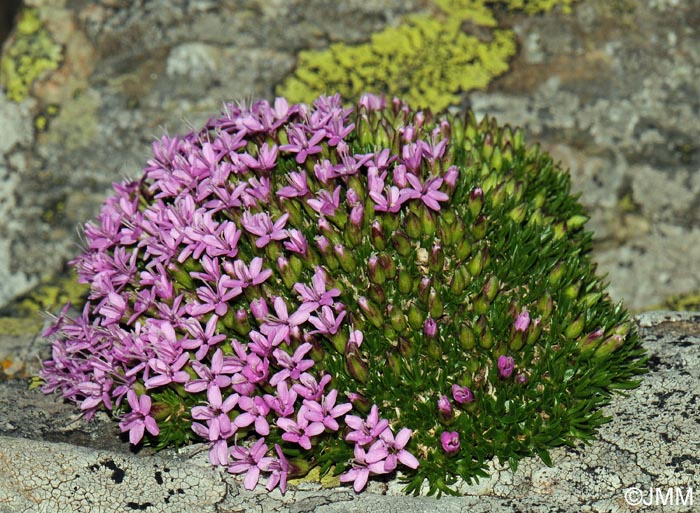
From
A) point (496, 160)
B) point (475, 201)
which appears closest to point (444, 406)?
point (475, 201)

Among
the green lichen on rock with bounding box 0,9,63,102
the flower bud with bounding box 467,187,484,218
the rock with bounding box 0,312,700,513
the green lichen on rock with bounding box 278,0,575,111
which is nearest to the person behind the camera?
the rock with bounding box 0,312,700,513

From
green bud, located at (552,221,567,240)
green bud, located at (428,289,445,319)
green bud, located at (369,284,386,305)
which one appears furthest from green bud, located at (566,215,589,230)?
green bud, located at (369,284,386,305)

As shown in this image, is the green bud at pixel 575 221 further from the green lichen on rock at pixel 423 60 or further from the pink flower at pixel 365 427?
the pink flower at pixel 365 427

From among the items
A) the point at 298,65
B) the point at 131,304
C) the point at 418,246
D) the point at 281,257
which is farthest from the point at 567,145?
the point at 131,304

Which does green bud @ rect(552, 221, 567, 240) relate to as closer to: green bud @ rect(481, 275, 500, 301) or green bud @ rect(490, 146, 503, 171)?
green bud @ rect(490, 146, 503, 171)

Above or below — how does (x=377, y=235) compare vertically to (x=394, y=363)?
above

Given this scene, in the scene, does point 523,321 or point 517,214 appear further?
point 517,214

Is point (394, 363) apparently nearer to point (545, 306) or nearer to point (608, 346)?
point (545, 306)
